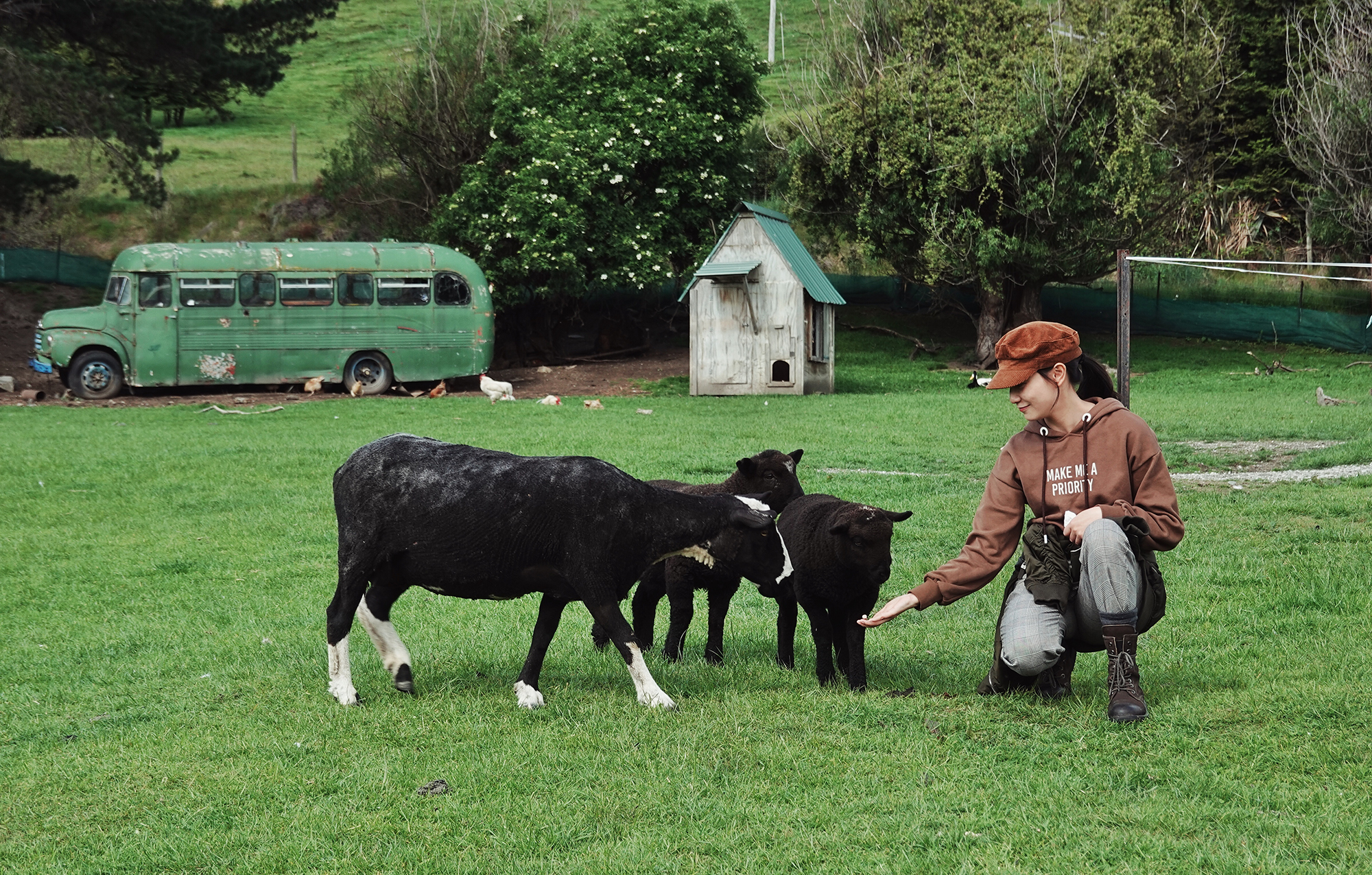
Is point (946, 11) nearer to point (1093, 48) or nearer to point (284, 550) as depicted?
point (1093, 48)

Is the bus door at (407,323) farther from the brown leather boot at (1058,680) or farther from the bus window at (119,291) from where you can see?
the brown leather boot at (1058,680)

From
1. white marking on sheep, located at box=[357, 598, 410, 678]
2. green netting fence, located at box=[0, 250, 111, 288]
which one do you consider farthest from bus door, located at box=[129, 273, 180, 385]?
white marking on sheep, located at box=[357, 598, 410, 678]

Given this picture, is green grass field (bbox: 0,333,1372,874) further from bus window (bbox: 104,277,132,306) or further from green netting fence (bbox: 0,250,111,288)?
green netting fence (bbox: 0,250,111,288)

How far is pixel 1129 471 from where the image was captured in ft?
19.0

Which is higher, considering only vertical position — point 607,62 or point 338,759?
point 607,62

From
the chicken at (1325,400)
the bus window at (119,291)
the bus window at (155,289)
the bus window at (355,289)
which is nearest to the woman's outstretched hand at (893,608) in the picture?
the chicken at (1325,400)

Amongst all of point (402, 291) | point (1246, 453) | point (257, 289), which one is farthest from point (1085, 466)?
point (257, 289)

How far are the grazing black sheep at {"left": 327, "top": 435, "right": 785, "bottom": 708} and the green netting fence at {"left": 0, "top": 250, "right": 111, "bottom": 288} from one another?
126ft

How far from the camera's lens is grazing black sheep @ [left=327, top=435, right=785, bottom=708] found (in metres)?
6.31

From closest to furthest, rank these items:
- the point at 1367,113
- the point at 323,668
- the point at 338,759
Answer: the point at 338,759, the point at 323,668, the point at 1367,113

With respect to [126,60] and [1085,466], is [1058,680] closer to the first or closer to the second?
[1085,466]

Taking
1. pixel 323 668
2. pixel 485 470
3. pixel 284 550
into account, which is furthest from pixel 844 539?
pixel 284 550

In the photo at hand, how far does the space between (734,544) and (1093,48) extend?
30.4m

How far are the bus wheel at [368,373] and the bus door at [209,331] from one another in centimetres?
269
